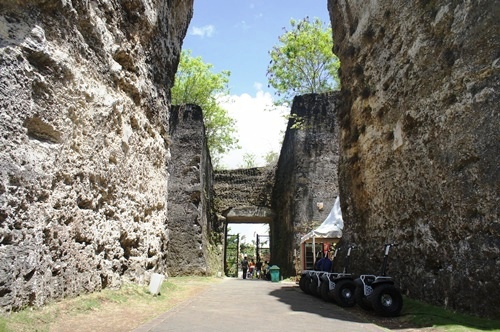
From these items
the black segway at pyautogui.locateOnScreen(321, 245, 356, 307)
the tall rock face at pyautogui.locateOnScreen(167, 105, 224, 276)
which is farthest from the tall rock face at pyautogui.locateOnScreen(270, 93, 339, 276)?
the black segway at pyautogui.locateOnScreen(321, 245, 356, 307)

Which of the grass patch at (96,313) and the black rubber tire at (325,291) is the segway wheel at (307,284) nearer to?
the black rubber tire at (325,291)

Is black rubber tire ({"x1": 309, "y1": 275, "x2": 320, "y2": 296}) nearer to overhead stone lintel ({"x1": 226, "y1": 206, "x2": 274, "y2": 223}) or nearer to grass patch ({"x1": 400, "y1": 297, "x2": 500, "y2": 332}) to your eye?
grass patch ({"x1": 400, "y1": 297, "x2": 500, "y2": 332})

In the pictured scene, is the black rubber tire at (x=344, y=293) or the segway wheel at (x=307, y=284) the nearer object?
the black rubber tire at (x=344, y=293)

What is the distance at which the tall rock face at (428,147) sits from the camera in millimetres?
6375

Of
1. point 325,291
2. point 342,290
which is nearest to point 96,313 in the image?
point 342,290

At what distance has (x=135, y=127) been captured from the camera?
888 centimetres

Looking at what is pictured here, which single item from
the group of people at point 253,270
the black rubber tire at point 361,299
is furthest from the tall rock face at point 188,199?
the black rubber tire at point 361,299

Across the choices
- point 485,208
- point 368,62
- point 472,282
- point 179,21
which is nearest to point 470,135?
point 485,208

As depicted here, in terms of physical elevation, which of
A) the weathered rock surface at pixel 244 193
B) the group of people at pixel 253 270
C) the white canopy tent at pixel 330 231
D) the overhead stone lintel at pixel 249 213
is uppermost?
the weathered rock surface at pixel 244 193

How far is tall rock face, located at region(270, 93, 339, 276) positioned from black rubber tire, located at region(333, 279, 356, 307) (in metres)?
10.6

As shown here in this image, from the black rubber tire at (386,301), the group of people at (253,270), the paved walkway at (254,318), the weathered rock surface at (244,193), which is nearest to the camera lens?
the paved walkway at (254,318)

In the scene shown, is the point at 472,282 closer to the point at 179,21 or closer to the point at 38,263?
the point at 38,263

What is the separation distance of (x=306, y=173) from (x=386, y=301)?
13.8 metres

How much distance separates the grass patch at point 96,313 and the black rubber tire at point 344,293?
3254 millimetres
